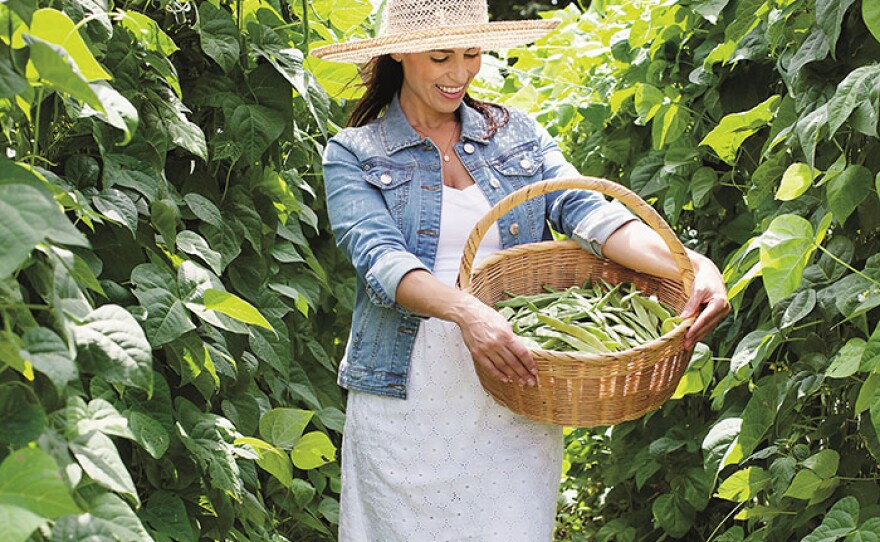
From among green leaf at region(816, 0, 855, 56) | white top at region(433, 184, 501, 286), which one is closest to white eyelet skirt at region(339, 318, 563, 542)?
white top at region(433, 184, 501, 286)

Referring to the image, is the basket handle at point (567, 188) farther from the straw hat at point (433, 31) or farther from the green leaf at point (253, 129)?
the green leaf at point (253, 129)

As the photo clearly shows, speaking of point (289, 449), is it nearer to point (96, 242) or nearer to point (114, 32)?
point (96, 242)

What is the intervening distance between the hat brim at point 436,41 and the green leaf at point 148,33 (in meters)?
0.38

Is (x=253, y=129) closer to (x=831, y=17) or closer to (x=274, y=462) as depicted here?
(x=274, y=462)

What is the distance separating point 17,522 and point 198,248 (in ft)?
3.87

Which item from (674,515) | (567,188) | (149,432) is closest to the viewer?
(149,432)

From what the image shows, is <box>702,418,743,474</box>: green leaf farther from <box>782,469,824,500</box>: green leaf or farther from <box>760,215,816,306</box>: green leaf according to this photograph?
<box>760,215,816,306</box>: green leaf

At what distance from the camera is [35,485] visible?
1318 mm

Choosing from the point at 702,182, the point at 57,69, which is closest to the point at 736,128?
the point at 702,182

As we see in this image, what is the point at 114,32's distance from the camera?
7.34ft

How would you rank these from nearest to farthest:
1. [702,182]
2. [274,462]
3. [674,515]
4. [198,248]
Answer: [198,248]
[274,462]
[702,182]
[674,515]

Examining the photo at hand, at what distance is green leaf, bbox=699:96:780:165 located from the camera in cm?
265

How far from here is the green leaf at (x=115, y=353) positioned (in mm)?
1552

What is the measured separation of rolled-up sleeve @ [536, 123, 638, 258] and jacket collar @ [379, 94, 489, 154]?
0.15 meters
